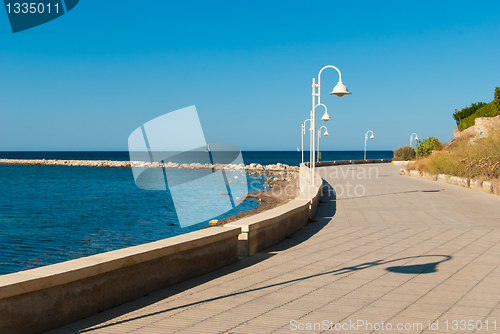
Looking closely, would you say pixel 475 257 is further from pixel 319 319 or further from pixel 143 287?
pixel 143 287

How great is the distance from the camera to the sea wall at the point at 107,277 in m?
3.38

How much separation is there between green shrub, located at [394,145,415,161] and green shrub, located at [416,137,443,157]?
608 centimetres

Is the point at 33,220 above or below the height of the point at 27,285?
below

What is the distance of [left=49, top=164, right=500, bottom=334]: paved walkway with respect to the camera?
385cm

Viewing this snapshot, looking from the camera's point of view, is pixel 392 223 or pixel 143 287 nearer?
pixel 143 287

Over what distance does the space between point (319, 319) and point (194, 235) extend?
214 cm

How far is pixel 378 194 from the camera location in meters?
16.9

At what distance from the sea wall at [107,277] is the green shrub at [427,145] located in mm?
34959

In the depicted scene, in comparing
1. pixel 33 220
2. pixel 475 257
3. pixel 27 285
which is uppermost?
pixel 27 285

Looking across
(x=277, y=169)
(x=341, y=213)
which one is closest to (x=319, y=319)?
(x=341, y=213)

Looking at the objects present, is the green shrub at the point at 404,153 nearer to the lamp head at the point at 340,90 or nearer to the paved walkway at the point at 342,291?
the lamp head at the point at 340,90

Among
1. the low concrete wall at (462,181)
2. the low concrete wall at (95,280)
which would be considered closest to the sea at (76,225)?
the low concrete wall at (95,280)

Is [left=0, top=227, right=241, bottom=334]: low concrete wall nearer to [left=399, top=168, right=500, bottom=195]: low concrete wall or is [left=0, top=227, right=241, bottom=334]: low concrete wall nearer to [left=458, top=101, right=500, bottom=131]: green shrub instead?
[left=399, top=168, right=500, bottom=195]: low concrete wall

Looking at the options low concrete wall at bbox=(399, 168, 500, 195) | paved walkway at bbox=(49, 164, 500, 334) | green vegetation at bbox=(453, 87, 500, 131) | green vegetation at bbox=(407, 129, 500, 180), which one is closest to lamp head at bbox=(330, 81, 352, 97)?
A: paved walkway at bbox=(49, 164, 500, 334)
